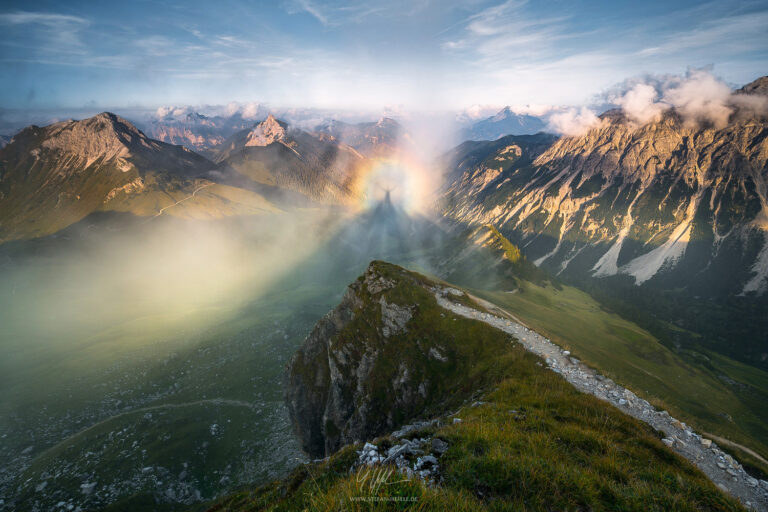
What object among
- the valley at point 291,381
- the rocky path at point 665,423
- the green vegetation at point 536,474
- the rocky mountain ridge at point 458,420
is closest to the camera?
the green vegetation at point 536,474

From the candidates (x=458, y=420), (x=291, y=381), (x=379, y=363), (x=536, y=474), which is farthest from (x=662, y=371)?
(x=536, y=474)

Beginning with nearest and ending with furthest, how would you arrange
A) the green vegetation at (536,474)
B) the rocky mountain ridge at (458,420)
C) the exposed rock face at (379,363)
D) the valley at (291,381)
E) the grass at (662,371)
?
the green vegetation at (536,474)
the rocky mountain ridge at (458,420)
the valley at (291,381)
the exposed rock face at (379,363)
the grass at (662,371)

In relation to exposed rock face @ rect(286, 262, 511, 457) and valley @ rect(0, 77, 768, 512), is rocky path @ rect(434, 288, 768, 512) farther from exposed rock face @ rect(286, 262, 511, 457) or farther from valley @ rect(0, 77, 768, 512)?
exposed rock face @ rect(286, 262, 511, 457)

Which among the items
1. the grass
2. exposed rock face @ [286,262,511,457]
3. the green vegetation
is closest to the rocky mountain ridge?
the green vegetation

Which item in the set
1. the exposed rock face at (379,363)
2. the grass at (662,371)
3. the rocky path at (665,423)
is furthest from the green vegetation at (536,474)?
the grass at (662,371)

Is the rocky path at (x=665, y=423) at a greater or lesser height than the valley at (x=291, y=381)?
greater

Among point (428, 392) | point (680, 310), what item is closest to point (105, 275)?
point (428, 392)

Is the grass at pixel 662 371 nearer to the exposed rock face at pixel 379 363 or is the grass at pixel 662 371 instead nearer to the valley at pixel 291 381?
the valley at pixel 291 381
